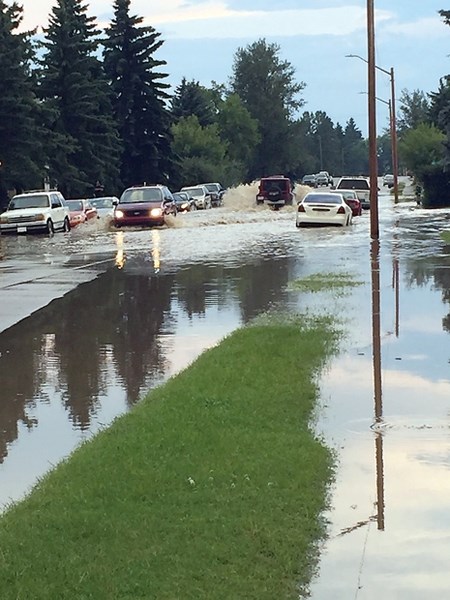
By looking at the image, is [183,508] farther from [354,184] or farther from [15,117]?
[354,184]

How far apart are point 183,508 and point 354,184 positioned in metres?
55.0

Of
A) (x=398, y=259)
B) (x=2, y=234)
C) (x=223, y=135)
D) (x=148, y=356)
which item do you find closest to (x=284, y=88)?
(x=223, y=135)

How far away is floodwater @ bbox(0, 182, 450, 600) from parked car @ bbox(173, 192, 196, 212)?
2965 cm

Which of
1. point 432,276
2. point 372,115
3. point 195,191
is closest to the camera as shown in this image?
point 432,276

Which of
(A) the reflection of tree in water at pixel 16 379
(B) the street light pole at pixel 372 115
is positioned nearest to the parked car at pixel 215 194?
(B) the street light pole at pixel 372 115

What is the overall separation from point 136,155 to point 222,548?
70368 millimetres

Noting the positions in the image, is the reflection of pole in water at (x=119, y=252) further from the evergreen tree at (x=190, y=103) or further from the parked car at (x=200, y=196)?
the evergreen tree at (x=190, y=103)

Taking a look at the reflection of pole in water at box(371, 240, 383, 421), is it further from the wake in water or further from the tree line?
the wake in water

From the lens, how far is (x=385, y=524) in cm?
627

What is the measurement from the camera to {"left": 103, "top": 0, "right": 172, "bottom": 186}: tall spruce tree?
74.0 m

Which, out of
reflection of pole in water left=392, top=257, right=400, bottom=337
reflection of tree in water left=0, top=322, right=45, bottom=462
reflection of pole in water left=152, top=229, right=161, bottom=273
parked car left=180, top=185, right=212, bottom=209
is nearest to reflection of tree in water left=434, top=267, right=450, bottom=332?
reflection of pole in water left=392, top=257, right=400, bottom=337

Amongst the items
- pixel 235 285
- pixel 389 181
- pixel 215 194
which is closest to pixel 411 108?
pixel 389 181

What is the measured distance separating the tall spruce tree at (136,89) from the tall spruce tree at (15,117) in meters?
15.7

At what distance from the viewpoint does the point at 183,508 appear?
20.5 feet
